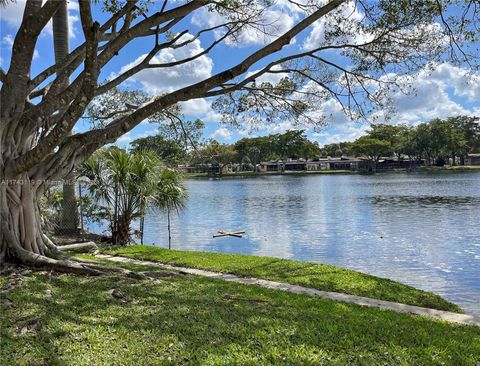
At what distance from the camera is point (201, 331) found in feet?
15.1

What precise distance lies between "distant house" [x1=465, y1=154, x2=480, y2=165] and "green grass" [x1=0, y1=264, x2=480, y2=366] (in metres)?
108

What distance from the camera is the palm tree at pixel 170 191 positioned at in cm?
1525

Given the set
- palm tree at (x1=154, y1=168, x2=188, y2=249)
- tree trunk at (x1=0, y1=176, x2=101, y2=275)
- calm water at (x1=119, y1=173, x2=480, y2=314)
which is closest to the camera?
tree trunk at (x1=0, y1=176, x2=101, y2=275)

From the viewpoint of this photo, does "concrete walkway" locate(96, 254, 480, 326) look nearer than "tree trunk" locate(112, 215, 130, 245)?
Yes

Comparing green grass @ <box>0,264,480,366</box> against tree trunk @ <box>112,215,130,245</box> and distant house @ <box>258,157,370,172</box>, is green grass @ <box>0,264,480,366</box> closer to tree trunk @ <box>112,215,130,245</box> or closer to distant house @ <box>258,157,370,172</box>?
tree trunk @ <box>112,215,130,245</box>

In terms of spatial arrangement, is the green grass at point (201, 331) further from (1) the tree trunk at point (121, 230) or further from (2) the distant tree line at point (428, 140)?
(2) the distant tree line at point (428, 140)

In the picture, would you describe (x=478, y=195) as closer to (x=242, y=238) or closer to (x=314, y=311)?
(x=242, y=238)

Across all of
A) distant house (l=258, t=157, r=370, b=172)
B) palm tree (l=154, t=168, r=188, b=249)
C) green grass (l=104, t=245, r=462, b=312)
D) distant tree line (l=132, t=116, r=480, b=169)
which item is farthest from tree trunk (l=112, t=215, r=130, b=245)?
distant house (l=258, t=157, r=370, b=172)

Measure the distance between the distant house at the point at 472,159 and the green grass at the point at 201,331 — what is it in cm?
10763

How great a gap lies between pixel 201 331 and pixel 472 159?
4388 inches

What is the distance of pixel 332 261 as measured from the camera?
14062 mm

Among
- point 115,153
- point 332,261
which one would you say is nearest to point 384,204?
point 332,261

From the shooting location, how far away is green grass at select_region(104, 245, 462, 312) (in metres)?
8.34

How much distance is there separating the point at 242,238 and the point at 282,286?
10734mm
